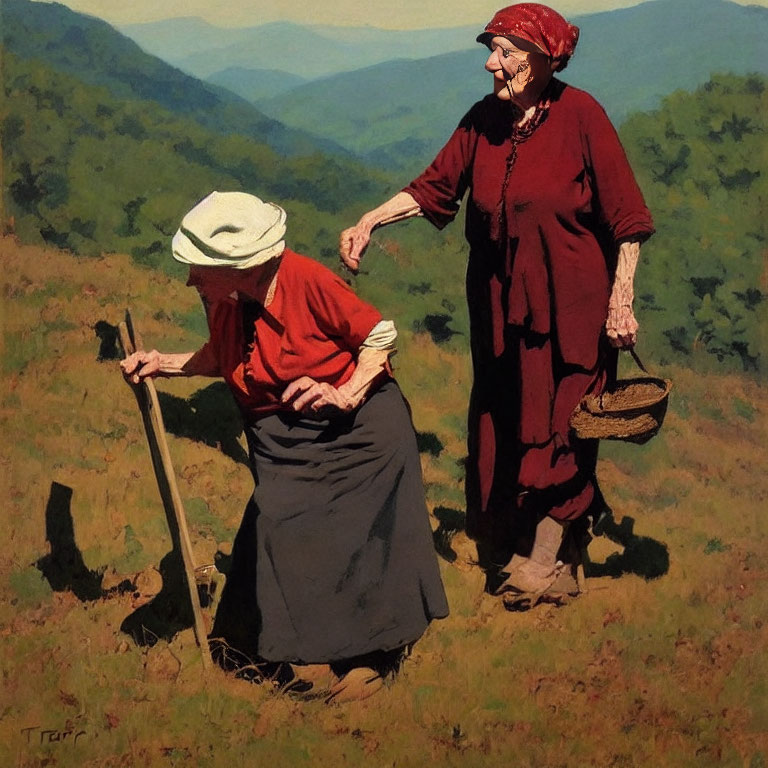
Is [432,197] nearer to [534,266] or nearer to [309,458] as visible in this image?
[534,266]

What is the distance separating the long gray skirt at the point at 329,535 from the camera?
4.39 m

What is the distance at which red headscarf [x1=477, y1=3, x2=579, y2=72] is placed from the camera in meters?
Result: 4.61

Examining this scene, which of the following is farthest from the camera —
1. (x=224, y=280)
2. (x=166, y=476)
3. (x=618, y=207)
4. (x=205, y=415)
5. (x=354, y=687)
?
(x=205, y=415)

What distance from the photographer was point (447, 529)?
5.41 metres

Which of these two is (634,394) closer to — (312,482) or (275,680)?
(312,482)

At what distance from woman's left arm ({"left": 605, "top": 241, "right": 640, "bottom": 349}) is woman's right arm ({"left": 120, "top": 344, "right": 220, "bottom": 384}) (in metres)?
1.60

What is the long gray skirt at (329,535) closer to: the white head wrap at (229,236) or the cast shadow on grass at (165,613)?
the cast shadow on grass at (165,613)

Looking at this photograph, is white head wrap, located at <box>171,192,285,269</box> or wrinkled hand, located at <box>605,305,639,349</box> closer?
white head wrap, located at <box>171,192,285,269</box>

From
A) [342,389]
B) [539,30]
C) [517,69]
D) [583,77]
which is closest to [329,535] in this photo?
[342,389]

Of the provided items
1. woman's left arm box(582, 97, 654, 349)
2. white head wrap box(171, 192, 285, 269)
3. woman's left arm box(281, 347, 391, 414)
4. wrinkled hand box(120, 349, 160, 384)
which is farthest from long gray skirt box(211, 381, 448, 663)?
woman's left arm box(582, 97, 654, 349)

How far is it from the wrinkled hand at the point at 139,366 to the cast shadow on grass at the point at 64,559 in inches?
37.2

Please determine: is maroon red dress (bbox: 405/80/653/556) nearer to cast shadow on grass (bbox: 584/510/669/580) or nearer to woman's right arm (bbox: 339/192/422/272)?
woman's right arm (bbox: 339/192/422/272)

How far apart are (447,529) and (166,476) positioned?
1514 mm

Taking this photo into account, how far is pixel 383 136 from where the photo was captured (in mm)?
5660
